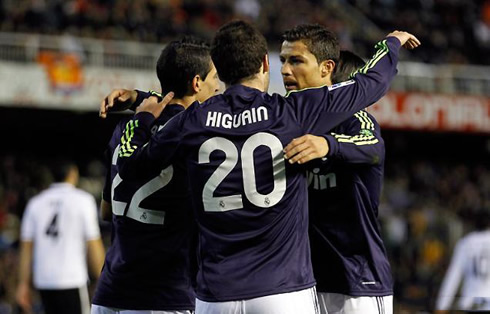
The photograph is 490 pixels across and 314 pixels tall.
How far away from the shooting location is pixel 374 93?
4.70 m

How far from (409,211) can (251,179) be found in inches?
658

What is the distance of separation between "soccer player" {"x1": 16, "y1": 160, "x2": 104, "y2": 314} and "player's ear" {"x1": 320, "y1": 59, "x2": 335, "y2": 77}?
14.8 feet

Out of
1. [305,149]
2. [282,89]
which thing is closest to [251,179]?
[305,149]

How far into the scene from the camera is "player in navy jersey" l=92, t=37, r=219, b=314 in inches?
203

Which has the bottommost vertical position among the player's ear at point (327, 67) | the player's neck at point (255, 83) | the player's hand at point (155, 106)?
the player's hand at point (155, 106)

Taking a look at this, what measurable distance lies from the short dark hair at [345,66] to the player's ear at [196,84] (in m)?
0.70

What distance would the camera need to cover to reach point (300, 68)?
5.10m

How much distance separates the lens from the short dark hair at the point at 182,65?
5188 millimetres

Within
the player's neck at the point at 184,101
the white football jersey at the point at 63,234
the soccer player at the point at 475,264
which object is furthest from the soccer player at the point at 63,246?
the player's neck at the point at 184,101

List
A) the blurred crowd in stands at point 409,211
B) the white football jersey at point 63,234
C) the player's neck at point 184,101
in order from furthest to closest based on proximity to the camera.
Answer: the blurred crowd in stands at point 409,211 < the white football jersey at point 63,234 < the player's neck at point 184,101

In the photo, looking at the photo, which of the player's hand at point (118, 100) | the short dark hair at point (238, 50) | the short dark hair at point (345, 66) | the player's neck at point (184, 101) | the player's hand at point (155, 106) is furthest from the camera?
the player's hand at point (118, 100)

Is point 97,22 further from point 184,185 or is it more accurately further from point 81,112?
point 184,185

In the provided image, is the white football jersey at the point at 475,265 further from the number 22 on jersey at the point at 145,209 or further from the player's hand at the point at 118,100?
the number 22 on jersey at the point at 145,209

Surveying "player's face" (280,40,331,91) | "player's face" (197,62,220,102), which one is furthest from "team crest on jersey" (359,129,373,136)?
"player's face" (197,62,220,102)
